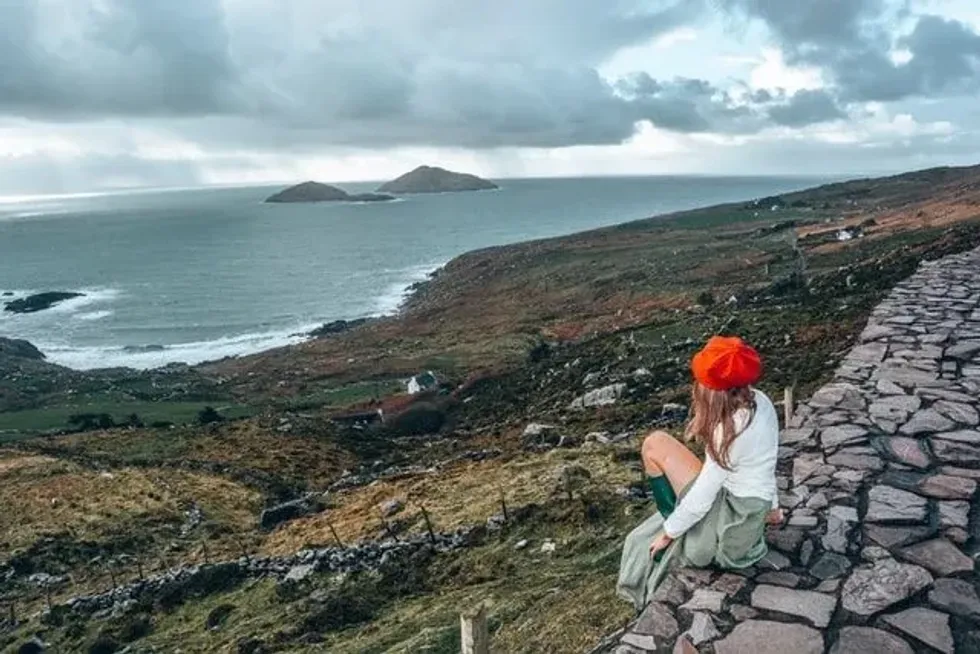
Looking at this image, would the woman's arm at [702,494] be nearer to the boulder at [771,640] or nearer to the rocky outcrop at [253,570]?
the boulder at [771,640]

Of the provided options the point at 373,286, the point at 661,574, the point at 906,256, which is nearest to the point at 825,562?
the point at 661,574

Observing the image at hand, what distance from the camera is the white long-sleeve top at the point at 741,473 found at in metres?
7.02

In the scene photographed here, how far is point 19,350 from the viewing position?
79750 mm

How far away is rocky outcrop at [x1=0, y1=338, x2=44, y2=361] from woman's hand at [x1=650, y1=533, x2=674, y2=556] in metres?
81.4

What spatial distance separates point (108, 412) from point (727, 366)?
1833 inches

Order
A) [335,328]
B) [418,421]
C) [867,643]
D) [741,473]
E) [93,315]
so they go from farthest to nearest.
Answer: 1. [93,315]
2. [335,328]
3. [418,421]
4. [741,473]
5. [867,643]

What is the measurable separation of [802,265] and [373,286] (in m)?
84.7

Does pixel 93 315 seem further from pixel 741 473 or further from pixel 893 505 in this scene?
pixel 741 473

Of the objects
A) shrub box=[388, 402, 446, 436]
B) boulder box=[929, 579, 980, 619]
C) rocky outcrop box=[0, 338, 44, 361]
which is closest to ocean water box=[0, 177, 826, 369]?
rocky outcrop box=[0, 338, 44, 361]

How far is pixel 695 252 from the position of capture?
79.2 m

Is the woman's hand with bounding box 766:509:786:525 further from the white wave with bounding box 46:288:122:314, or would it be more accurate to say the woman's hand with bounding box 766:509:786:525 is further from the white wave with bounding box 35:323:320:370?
the white wave with bounding box 46:288:122:314

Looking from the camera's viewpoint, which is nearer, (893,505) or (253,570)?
(893,505)

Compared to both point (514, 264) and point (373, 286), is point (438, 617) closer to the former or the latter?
point (514, 264)

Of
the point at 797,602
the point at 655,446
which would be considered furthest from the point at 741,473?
the point at 797,602
